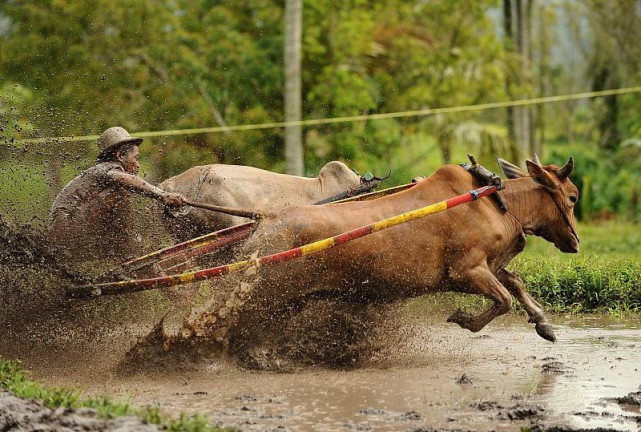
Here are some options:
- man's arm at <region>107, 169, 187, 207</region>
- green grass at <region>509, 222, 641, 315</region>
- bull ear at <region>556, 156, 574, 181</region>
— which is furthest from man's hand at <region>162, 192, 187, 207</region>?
green grass at <region>509, 222, 641, 315</region>

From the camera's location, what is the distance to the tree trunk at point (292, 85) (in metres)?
15.7

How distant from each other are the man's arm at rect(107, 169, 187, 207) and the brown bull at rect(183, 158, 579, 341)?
2.03 feet

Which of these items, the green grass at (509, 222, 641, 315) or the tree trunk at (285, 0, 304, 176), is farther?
the tree trunk at (285, 0, 304, 176)

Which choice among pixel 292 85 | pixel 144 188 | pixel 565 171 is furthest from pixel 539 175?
pixel 292 85

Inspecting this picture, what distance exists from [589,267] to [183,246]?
4474 mm

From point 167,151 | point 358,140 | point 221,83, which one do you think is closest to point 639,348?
point 167,151

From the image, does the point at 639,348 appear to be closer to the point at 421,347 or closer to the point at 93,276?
the point at 421,347

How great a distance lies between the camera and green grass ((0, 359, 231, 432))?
5504 mm

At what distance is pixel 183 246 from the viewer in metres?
8.23

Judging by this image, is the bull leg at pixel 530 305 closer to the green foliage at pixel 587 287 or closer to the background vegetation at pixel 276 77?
the green foliage at pixel 587 287

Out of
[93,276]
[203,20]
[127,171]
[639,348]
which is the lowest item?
[639,348]

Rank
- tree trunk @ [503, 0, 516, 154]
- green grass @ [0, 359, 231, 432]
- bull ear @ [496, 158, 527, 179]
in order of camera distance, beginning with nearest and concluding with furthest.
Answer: green grass @ [0, 359, 231, 432] < bull ear @ [496, 158, 527, 179] < tree trunk @ [503, 0, 516, 154]

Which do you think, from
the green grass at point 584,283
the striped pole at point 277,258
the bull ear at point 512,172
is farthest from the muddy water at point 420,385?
the bull ear at point 512,172

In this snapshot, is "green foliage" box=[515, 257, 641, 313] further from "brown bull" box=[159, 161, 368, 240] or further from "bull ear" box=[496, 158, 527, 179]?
"brown bull" box=[159, 161, 368, 240]
